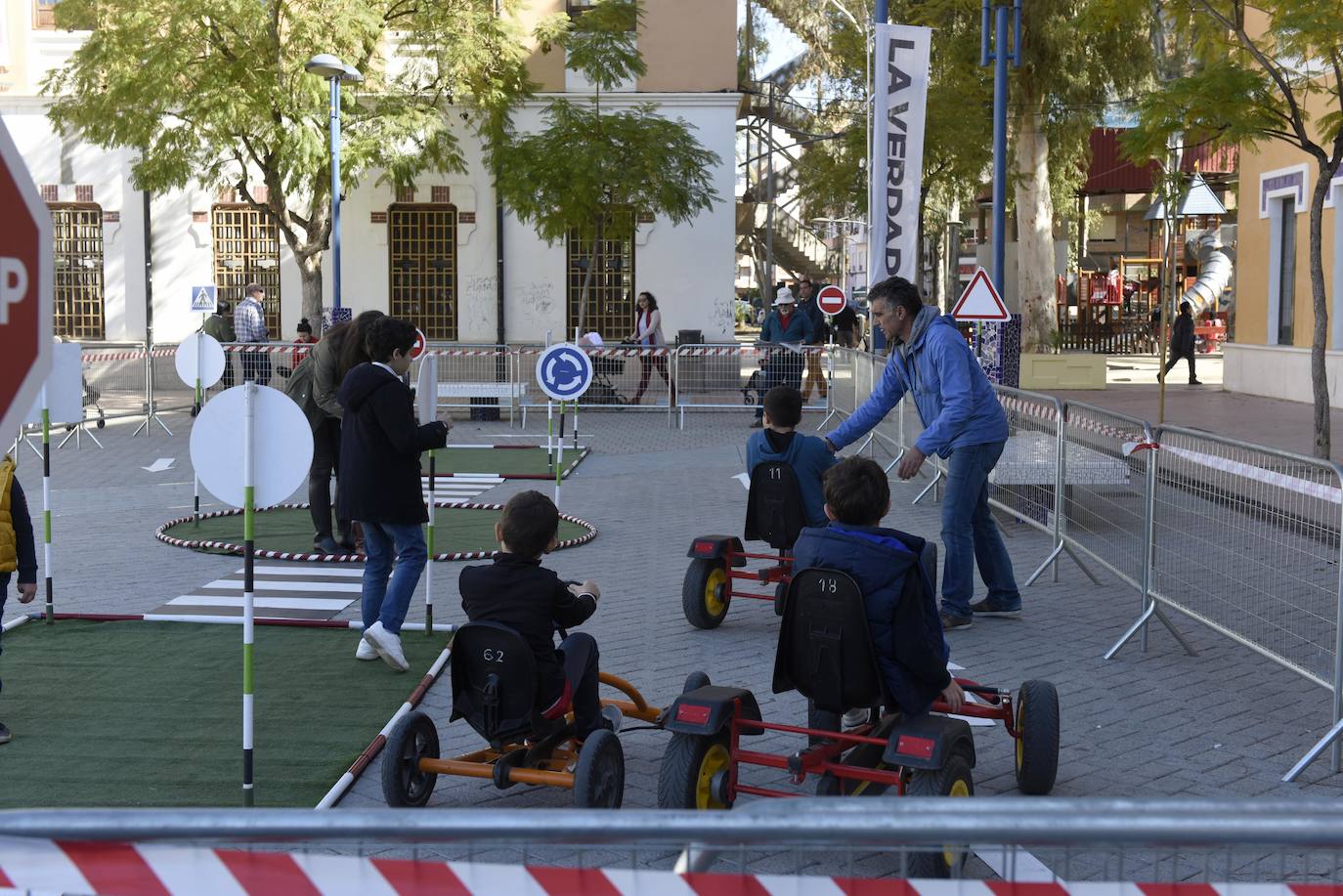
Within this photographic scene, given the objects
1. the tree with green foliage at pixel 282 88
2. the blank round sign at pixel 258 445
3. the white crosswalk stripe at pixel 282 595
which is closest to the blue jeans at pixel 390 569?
the white crosswalk stripe at pixel 282 595

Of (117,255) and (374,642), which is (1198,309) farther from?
(374,642)

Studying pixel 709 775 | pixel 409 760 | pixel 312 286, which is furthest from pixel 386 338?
pixel 312 286

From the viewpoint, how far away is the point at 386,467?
7352mm

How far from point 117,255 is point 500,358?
12543 mm

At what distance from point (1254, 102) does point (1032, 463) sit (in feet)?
18.8

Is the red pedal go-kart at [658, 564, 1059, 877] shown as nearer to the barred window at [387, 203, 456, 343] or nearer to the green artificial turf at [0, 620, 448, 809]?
the green artificial turf at [0, 620, 448, 809]

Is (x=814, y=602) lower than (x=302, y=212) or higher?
lower

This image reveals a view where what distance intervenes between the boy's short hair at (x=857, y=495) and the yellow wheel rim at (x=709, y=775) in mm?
932

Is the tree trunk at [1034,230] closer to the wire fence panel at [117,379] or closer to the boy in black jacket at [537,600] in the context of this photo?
the wire fence panel at [117,379]

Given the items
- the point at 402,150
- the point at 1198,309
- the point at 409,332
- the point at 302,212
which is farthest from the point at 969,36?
the point at 409,332

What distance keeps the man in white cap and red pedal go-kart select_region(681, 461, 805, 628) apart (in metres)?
12.0

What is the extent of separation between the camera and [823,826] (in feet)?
7.48

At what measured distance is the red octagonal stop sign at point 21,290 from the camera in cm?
208

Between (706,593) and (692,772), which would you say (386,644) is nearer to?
(706,593)
